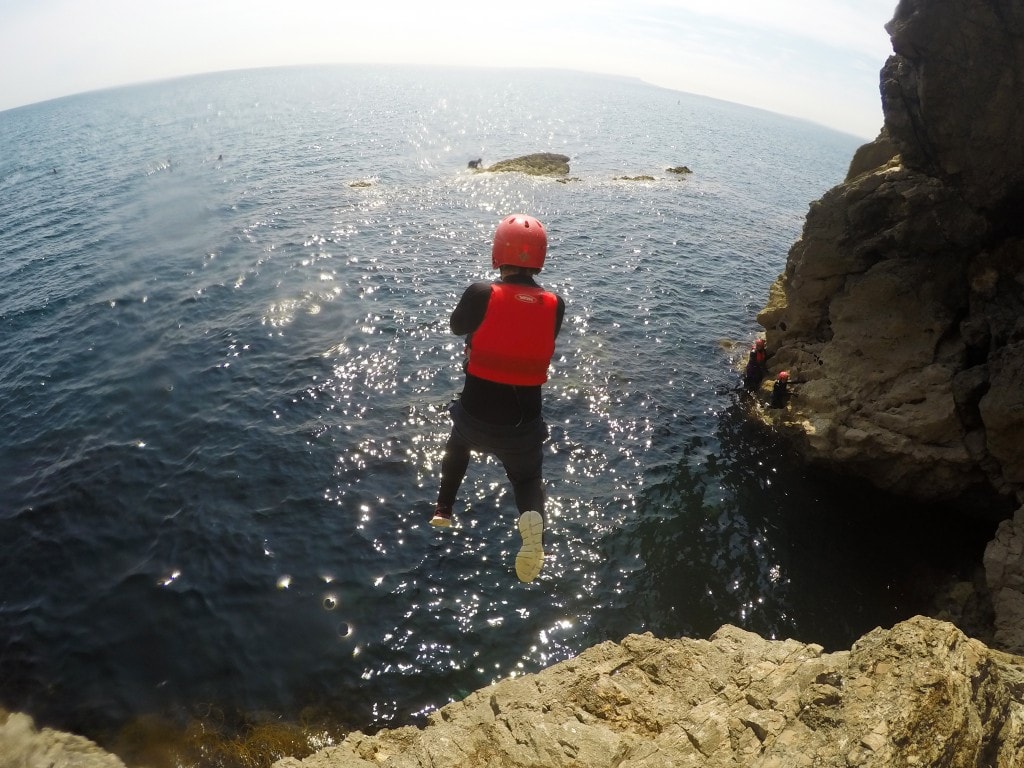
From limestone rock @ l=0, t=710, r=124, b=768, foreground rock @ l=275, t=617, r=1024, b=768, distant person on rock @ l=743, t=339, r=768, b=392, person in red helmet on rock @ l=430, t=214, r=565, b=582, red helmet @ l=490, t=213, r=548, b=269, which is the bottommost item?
limestone rock @ l=0, t=710, r=124, b=768

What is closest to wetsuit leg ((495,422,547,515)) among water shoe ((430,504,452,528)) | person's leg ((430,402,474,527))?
person's leg ((430,402,474,527))

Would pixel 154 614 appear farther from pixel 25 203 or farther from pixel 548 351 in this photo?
pixel 25 203

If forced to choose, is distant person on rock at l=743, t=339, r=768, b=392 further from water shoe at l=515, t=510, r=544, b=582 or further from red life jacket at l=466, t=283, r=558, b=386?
water shoe at l=515, t=510, r=544, b=582

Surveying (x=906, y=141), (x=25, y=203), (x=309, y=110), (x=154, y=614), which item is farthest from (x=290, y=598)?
(x=309, y=110)

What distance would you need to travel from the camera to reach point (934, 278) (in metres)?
14.4

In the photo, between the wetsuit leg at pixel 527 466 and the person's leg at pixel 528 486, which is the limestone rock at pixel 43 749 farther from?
the wetsuit leg at pixel 527 466

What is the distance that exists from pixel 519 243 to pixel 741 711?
5.08 metres

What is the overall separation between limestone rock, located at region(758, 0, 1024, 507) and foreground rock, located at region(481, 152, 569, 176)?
40.3 metres

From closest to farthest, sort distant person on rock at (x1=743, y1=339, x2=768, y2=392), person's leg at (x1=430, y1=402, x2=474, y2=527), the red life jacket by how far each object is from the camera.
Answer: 1. the red life jacket
2. person's leg at (x1=430, y1=402, x2=474, y2=527)
3. distant person on rock at (x1=743, y1=339, x2=768, y2=392)

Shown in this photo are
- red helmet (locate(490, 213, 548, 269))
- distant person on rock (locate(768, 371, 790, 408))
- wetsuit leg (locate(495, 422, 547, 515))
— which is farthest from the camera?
distant person on rock (locate(768, 371, 790, 408))

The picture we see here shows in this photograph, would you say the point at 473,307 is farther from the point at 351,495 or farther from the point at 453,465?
the point at 351,495

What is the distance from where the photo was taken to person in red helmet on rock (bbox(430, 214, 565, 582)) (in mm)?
6117

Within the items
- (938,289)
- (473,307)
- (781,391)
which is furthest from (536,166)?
(473,307)

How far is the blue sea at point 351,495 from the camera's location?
10547 millimetres
